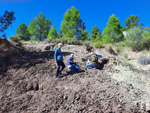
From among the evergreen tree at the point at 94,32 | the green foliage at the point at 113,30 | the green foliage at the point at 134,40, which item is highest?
the evergreen tree at the point at 94,32

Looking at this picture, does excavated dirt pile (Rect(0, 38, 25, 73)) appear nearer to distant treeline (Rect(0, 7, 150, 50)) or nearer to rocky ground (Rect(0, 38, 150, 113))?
rocky ground (Rect(0, 38, 150, 113))

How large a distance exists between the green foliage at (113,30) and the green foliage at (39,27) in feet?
42.8

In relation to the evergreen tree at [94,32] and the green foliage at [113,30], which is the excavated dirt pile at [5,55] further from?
the evergreen tree at [94,32]

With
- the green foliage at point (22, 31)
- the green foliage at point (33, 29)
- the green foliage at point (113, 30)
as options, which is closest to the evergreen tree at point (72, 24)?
the green foliage at point (113, 30)

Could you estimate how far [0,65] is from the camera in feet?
18.6

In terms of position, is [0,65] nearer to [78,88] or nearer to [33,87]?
[33,87]

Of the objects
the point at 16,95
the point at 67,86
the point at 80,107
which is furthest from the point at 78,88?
the point at 16,95

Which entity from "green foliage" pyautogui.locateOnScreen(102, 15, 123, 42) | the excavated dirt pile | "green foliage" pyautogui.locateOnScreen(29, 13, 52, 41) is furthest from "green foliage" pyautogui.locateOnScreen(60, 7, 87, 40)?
the excavated dirt pile

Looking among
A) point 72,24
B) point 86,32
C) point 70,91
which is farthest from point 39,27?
point 70,91

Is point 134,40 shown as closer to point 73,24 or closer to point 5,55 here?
point 73,24

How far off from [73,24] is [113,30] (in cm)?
683

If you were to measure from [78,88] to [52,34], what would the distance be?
65.1 ft

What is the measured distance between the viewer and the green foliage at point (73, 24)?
1686 centimetres

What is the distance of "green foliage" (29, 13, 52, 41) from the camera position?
76.9 ft
